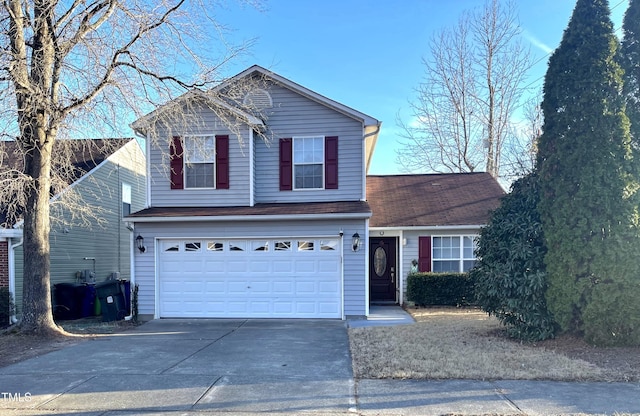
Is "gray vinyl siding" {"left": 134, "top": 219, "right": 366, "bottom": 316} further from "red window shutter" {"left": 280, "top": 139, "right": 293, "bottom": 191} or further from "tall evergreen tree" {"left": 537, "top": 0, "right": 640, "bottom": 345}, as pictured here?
"tall evergreen tree" {"left": 537, "top": 0, "right": 640, "bottom": 345}

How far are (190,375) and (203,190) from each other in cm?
666

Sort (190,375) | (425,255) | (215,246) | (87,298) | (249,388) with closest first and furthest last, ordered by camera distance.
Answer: (249,388)
(190,375)
(215,246)
(87,298)
(425,255)

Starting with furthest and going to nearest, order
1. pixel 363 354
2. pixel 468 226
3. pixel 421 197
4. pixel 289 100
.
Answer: pixel 421 197 → pixel 468 226 → pixel 289 100 → pixel 363 354

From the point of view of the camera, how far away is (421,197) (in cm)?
1582

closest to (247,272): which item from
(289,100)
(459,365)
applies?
(289,100)

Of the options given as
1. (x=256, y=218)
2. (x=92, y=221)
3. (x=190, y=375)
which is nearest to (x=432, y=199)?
(x=256, y=218)

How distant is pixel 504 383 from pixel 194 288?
8171 millimetres

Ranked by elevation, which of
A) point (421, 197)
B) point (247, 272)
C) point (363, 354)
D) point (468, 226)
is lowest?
point (363, 354)

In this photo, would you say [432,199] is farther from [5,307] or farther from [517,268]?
[5,307]

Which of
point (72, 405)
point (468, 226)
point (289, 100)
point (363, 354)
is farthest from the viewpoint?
point (468, 226)

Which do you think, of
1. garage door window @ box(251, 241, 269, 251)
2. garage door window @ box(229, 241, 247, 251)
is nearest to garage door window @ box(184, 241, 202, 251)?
garage door window @ box(229, 241, 247, 251)

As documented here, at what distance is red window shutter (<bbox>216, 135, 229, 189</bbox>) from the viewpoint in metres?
12.0

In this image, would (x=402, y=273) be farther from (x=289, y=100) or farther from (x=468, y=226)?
(x=289, y=100)

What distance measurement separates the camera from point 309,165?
12.3m
